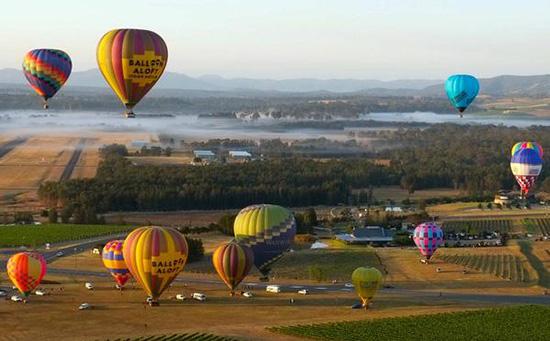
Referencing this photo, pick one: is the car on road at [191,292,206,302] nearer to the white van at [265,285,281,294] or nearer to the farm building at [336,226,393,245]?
the white van at [265,285,281,294]

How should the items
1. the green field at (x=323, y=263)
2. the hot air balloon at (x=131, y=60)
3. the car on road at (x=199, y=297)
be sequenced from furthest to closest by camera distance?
the green field at (x=323, y=263) < the car on road at (x=199, y=297) < the hot air balloon at (x=131, y=60)

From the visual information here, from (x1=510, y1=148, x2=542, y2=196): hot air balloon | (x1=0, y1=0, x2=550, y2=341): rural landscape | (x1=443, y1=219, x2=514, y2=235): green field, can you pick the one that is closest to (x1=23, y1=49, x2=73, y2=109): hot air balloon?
(x1=0, y1=0, x2=550, y2=341): rural landscape

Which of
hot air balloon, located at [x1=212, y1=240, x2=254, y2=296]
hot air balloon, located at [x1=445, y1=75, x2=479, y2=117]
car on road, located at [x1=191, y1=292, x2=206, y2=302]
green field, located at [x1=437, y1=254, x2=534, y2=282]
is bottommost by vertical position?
green field, located at [x1=437, y1=254, x2=534, y2=282]

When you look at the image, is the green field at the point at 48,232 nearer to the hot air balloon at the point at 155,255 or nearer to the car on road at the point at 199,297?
the car on road at the point at 199,297

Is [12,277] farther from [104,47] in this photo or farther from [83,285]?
[104,47]

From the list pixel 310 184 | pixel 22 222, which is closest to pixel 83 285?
pixel 22 222

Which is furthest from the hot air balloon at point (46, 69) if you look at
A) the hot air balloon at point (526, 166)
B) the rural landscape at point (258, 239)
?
the hot air balloon at point (526, 166)
